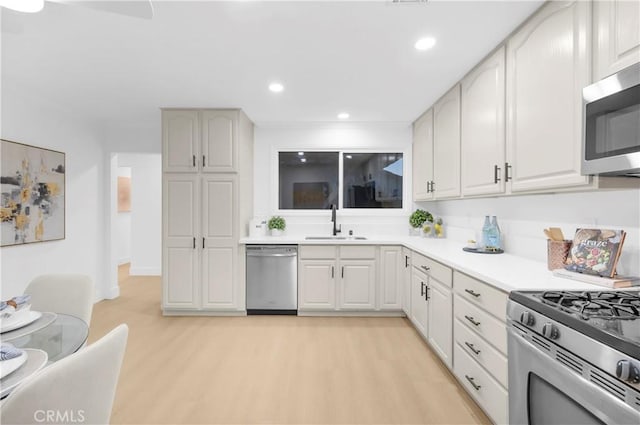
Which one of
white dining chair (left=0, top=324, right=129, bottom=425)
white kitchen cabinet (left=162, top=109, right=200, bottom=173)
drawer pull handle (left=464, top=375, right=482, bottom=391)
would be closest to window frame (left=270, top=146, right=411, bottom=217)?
white kitchen cabinet (left=162, top=109, right=200, bottom=173)

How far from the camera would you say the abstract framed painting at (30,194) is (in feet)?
9.12

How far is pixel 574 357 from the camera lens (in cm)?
101

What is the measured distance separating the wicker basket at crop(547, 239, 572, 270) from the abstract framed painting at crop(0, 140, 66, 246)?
4.46m

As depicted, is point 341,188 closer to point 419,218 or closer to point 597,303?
point 419,218

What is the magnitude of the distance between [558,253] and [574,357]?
90cm

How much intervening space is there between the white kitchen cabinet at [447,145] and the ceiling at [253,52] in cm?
14

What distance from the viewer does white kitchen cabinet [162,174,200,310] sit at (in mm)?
3377

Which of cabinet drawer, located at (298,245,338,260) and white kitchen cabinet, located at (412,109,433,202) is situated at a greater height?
white kitchen cabinet, located at (412,109,433,202)

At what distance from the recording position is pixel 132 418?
1799mm

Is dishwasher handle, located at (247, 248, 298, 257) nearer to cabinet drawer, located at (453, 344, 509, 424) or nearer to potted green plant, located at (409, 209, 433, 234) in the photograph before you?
potted green plant, located at (409, 209, 433, 234)

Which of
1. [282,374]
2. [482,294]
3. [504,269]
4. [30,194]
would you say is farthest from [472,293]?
[30,194]

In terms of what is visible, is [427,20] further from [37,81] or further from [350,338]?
[37,81]

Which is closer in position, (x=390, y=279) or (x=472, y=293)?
(x=472, y=293)

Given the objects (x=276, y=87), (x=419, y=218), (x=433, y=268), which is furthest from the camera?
(x=419, y=218)
